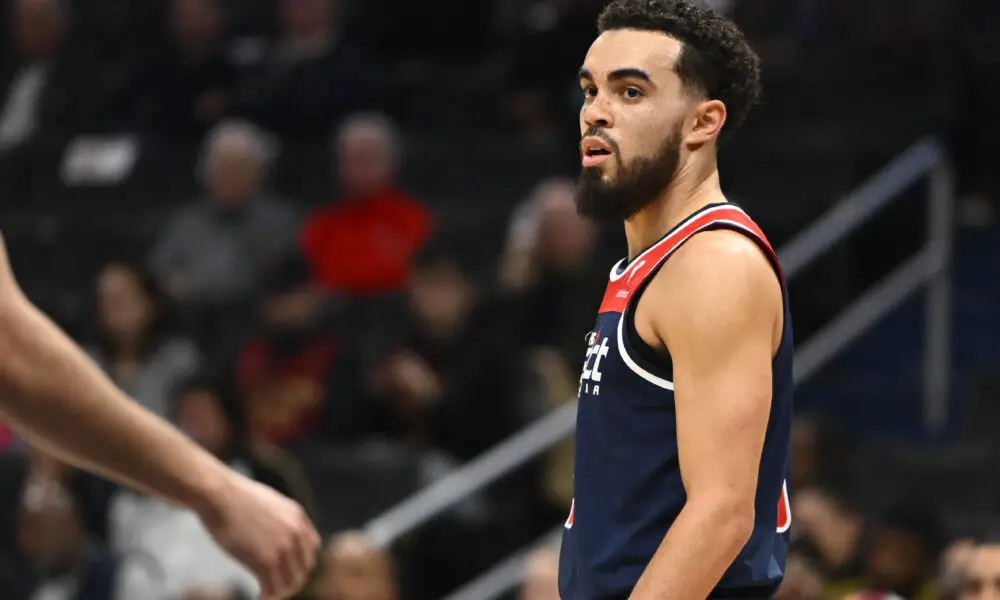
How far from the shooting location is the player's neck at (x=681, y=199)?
303 centimetres

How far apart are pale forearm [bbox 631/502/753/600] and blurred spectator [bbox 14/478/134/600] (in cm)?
Answer: 432

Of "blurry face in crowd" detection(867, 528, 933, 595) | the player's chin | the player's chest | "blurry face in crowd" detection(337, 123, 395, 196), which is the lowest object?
"blurry face in crowd" detection(337, 123, 395, 196)

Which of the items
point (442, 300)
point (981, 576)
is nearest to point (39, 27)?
point (442, 300)

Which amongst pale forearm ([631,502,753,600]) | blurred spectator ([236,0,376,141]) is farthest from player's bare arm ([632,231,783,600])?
blurred spectator ([236,0,376,141])

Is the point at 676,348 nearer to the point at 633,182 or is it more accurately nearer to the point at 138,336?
the point at 633,182

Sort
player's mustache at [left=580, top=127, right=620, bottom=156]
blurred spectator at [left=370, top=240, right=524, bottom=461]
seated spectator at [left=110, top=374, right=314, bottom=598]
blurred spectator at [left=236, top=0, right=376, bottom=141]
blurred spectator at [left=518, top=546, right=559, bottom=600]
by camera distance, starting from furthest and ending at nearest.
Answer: blurred spectator at [left=236, top=0, right=376, bottom=141]
blurred spectator at [left=370, top=240, right=524, bottom=461]
seated spectator at [left=110, top=374, right=314, bottom=598]
blurred spectator at [left=518, top=546, right=559, bottom=600]
player's mustache at [left=580, top=127, right=620, bottom=156]

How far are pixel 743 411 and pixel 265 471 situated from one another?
153 inches

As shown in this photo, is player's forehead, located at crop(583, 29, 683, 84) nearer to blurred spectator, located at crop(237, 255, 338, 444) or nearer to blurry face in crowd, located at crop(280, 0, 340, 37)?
blurred spectator, located at crop(237, 255, 338, 444)

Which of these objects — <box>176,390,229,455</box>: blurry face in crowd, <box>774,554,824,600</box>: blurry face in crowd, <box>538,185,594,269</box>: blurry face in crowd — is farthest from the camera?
<box>538,185,594,269</box>: blurry face in crowd

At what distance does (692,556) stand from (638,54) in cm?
87

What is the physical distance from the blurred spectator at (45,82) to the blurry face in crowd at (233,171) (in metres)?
1.59

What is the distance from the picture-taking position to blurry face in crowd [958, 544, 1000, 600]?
14.6 ft

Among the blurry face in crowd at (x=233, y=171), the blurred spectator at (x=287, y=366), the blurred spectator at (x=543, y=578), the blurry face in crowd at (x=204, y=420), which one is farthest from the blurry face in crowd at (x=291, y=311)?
the blurred spectator at (x=543, y=578)

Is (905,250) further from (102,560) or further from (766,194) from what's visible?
(102,560)
